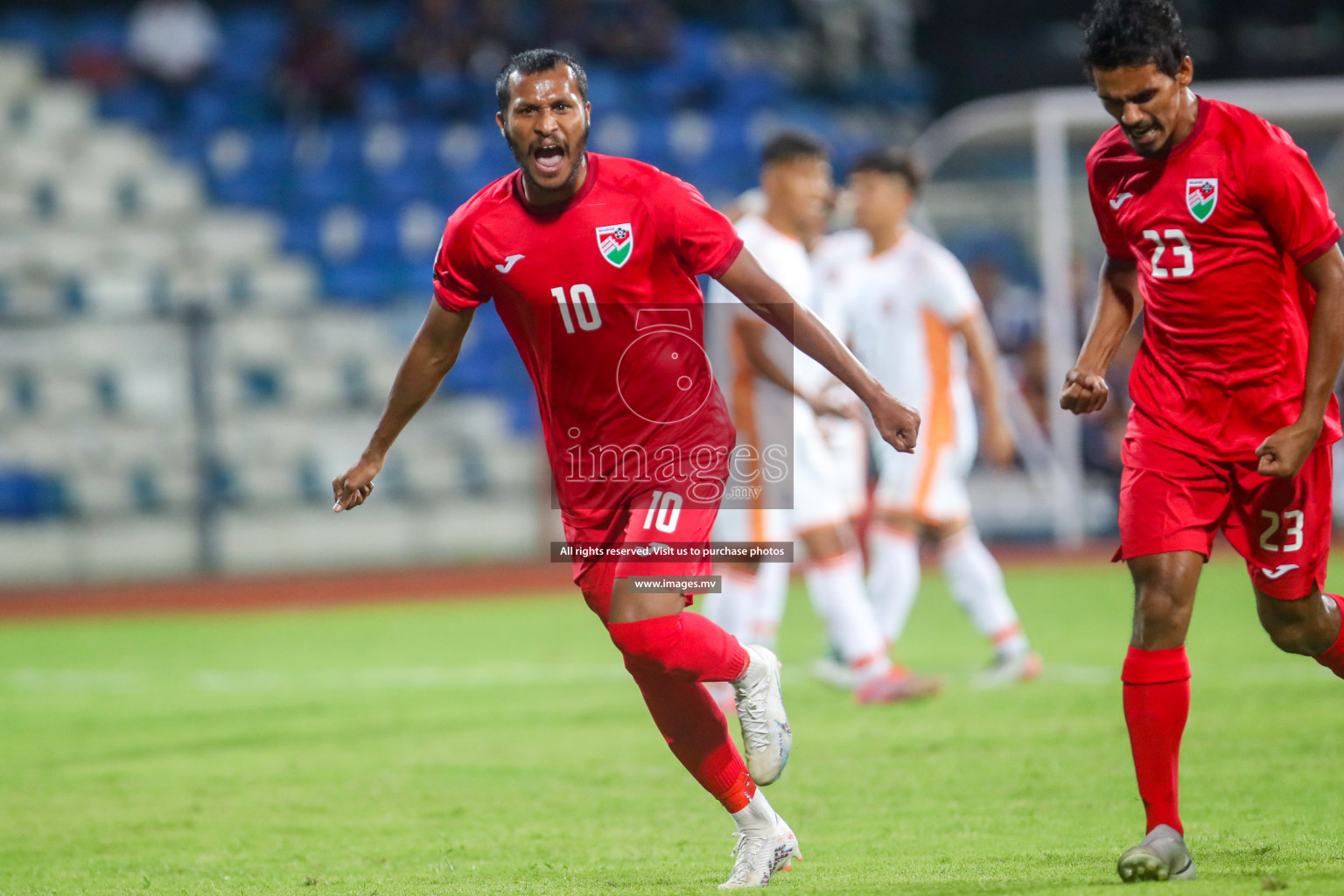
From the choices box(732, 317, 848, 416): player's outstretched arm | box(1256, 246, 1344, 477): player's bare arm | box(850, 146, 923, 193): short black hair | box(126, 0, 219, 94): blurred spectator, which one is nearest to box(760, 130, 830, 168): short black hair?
box(850, 146, 923, 193): short black hair

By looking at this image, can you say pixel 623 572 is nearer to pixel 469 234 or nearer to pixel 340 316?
pixel 469 234

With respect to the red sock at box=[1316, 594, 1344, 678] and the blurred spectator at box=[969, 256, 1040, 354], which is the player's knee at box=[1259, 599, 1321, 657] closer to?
the red sock at box=[1316, 594, 1344, 678]

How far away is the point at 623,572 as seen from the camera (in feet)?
15.0

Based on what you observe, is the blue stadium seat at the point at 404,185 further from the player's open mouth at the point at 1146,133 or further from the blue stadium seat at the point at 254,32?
the player's open mouth at the point at 1146,133

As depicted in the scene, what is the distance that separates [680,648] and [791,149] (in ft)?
13.6

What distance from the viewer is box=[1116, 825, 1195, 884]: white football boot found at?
13.5 feet

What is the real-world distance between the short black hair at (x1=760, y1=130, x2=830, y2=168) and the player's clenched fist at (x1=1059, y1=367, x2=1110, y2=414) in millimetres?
3630

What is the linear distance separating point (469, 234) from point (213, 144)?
1517 cm

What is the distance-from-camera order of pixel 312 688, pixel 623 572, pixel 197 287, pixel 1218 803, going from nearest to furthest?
pixel 623 572
pixel 1218 803
pixel 312 688
pixel 197 287

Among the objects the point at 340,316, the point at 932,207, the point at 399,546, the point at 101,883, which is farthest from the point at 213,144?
the point at 101,883

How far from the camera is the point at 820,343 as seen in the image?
4477mm

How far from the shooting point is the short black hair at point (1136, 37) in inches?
168

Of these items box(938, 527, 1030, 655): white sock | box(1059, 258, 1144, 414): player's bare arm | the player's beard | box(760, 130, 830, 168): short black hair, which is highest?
box(760, 130, 830, 168): short black hair

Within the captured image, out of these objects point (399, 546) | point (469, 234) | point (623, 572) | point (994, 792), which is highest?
point (469, 234)
